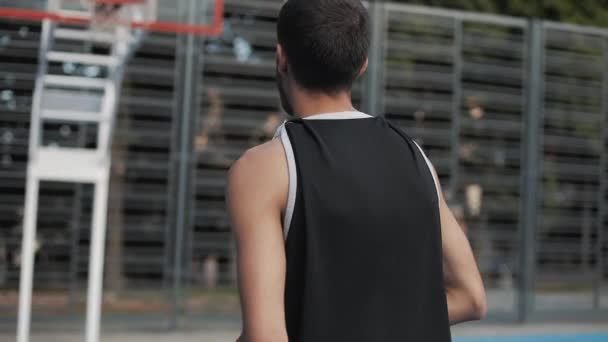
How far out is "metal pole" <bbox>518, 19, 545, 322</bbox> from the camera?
27.2 ft

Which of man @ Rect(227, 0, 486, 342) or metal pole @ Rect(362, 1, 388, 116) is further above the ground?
metal pole @ Rect(362, 1, 388, 116)

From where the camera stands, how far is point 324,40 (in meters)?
1.62

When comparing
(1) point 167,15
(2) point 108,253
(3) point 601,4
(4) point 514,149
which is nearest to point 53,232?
(2) point 108,253

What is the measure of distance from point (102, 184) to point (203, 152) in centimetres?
193

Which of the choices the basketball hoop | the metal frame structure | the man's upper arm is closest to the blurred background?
the basketball hoop

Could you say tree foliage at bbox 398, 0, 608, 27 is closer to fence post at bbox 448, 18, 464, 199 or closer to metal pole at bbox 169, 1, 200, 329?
fence post at bbox 448, 18, 464, 199

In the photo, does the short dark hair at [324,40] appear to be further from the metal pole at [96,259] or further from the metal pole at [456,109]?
the metal pole at [456,109]

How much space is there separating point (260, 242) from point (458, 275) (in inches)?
17.7

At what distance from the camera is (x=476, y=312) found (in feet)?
5.93

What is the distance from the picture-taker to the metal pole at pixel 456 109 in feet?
27.0

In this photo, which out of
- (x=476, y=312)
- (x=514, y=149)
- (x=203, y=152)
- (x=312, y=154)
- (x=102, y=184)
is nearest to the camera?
(x=312, y=154)

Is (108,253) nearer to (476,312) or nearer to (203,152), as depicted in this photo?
(203,152)

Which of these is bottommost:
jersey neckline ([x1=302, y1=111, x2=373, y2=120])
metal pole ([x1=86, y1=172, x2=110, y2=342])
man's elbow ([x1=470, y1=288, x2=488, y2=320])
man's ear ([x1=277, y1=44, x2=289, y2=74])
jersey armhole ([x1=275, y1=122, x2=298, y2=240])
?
metal pole ([x1=86, y1=172, x2=110, y2=342])

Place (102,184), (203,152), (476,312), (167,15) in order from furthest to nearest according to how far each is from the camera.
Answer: (203,152), (167,15), (102,184), (476,312)
